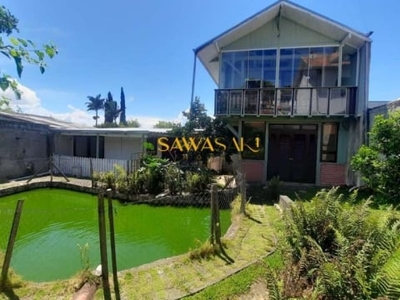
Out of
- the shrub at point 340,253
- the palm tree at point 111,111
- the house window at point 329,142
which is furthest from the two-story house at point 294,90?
the palm tree at point 111,111

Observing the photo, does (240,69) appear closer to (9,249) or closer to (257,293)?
(257,293)

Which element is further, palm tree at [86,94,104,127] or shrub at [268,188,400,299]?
palm tree at [86,94,104,127]

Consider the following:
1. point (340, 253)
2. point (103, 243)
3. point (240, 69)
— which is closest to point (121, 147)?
point (240, 69)

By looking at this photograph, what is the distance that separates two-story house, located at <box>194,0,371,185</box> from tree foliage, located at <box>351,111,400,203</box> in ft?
21.1

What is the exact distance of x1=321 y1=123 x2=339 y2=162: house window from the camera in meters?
13.6

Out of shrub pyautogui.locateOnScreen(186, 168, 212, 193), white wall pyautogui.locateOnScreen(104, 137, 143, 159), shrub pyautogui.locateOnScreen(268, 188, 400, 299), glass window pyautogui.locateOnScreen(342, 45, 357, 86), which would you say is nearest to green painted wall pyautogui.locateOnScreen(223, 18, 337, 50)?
glass window pyautogui.locateOnScreen(342, 45, 357, 86)

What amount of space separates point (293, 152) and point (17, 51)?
1394 cm

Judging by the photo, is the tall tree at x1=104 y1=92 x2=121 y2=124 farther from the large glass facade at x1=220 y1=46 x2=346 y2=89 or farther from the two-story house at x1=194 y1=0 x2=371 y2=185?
the large glass facade at x1=220 y1=46 x2=346 y2=89

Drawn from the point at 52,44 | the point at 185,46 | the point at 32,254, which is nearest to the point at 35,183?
the point at 32,254

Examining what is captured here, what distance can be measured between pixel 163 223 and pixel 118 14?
10680mm

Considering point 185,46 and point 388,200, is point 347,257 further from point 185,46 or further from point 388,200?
point 185,46

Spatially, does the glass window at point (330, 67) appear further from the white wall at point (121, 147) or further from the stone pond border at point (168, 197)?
the white wall at point (121, 147)

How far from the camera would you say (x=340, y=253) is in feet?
11.5

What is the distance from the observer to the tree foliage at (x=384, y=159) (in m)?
5.74
